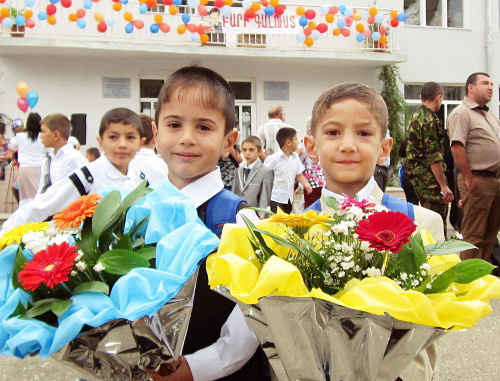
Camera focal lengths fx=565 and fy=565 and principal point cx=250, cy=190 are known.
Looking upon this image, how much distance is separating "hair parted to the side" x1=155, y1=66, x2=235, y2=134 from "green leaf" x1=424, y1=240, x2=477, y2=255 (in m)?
0.83

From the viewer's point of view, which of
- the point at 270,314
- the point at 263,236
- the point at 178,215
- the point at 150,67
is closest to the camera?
the point at 270,314

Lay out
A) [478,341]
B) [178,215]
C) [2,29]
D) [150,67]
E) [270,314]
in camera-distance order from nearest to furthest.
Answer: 1. [270,314]
2. [178,215]
3. [478,341]
4. [2,29]
5. [150,67]

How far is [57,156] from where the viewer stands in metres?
4.91

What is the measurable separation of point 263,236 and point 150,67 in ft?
42.5

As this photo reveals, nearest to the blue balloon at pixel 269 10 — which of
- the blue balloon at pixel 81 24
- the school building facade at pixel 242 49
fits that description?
the school building facade at pixel 242 49

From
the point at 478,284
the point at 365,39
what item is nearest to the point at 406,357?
the point at 478,284

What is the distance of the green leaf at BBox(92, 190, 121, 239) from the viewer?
3.94ft

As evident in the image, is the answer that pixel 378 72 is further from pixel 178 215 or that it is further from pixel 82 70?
pixel 178 215

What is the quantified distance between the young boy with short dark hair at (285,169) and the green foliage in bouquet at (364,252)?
542 cm

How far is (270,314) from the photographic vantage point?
1.00 metres

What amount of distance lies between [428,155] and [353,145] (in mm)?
3713

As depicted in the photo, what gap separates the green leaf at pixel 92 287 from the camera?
1.06 m

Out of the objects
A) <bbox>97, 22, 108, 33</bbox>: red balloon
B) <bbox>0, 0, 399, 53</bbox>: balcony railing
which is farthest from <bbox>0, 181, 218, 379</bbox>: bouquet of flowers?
<bbox>97, 22, 108, 33</bbox>: red balloon

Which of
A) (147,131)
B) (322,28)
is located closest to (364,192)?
(147,131)
